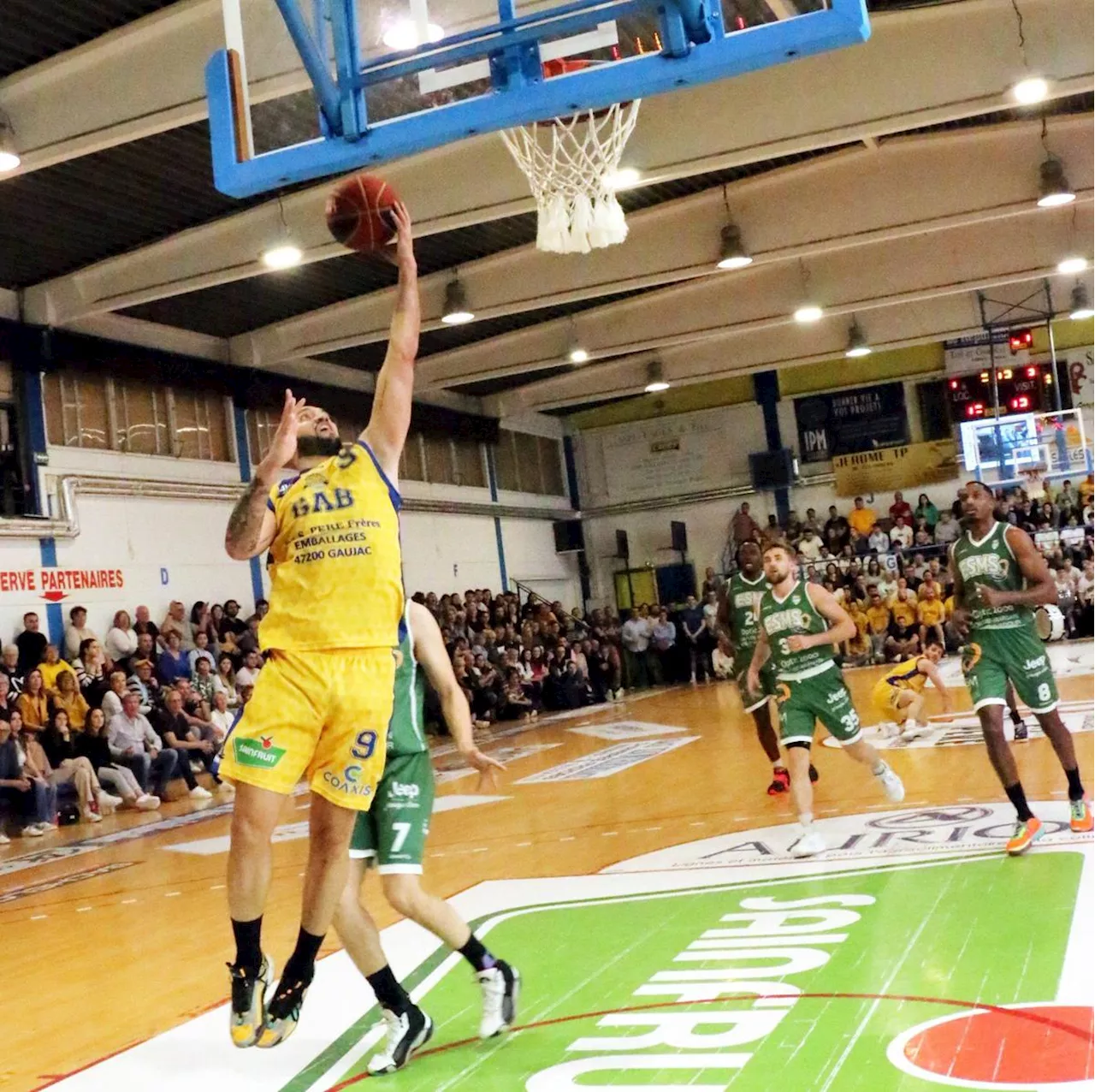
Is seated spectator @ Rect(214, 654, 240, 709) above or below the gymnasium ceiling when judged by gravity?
below

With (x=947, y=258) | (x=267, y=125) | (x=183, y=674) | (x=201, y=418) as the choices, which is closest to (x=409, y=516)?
(x=201, y=418)

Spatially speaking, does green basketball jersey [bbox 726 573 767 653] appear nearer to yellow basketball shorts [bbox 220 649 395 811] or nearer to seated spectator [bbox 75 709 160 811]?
yellow basketball shorts [bbox 220 649 395 811]

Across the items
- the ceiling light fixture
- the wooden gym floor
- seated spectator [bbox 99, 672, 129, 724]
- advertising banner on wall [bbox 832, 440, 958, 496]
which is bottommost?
the wooden gym floor

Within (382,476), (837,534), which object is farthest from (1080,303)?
(382,476)

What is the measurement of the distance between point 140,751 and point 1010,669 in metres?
9.81

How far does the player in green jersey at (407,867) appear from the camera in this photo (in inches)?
156

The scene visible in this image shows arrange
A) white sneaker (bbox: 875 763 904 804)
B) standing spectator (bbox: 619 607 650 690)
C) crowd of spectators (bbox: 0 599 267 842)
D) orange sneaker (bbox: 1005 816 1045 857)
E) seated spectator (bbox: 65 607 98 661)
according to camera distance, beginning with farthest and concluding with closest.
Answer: standing spectator (bbox: 619 607 650 690)
seated spectator (bbox: 65 607 98 661)
crowd of spectators (bbox: 0 599 267 842)
white sneaker (bbox: 875 763 904 804)
orange sneaker (bbox: 1005 816 1045 857)

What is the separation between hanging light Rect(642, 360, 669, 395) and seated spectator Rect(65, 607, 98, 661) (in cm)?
1249

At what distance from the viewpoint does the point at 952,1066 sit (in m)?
3.36

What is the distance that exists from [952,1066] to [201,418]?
17.1 meters

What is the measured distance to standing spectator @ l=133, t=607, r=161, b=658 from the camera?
620 inches

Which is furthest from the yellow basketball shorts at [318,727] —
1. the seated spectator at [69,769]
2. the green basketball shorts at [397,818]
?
the seated spectator at [69,769]

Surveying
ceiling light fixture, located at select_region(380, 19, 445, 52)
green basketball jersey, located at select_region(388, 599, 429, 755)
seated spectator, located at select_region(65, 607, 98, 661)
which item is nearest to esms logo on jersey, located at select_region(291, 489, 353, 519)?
green basketball jersey, located at select_region(388, 599, 429, 755)

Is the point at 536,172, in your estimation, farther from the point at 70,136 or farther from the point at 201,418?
the point at 201,418
